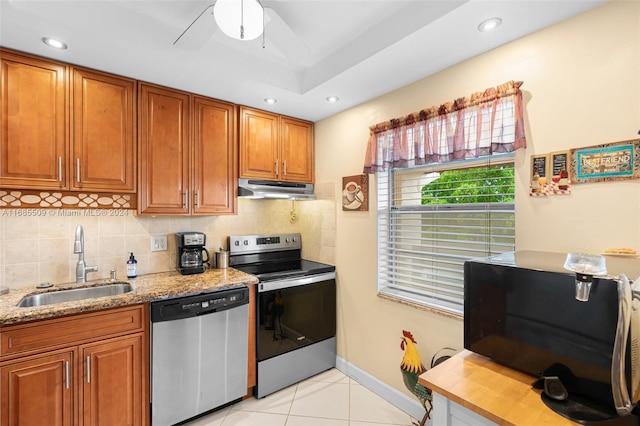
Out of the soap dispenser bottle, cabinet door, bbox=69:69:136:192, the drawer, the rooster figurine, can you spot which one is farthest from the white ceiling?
the rooster figurine

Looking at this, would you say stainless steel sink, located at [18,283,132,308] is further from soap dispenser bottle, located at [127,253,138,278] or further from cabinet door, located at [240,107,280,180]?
cabinet door, located at [240,107,280,180]

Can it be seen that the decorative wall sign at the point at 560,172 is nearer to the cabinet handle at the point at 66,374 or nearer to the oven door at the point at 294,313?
the oven door at the point at 294,313

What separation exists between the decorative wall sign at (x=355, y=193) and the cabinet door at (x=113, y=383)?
1792 mm

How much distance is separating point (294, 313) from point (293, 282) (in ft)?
0.85

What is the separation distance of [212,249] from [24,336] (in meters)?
1.35

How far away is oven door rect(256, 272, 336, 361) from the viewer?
2.29 metres

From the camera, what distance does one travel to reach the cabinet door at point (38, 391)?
147 cm

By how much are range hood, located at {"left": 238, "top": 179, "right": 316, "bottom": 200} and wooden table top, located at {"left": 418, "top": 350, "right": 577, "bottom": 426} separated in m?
1.86

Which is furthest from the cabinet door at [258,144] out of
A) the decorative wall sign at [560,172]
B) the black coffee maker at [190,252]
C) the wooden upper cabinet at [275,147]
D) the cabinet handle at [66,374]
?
the decorative wall sign at [560,172]

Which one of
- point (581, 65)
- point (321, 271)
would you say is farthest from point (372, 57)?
point (321, 271)

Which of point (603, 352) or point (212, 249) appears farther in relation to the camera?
point (212, 249)

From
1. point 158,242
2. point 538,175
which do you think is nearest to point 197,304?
Answer: point 158,242

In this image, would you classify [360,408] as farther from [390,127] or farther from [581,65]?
[581,65]

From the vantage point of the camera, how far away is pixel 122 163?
207 cm
